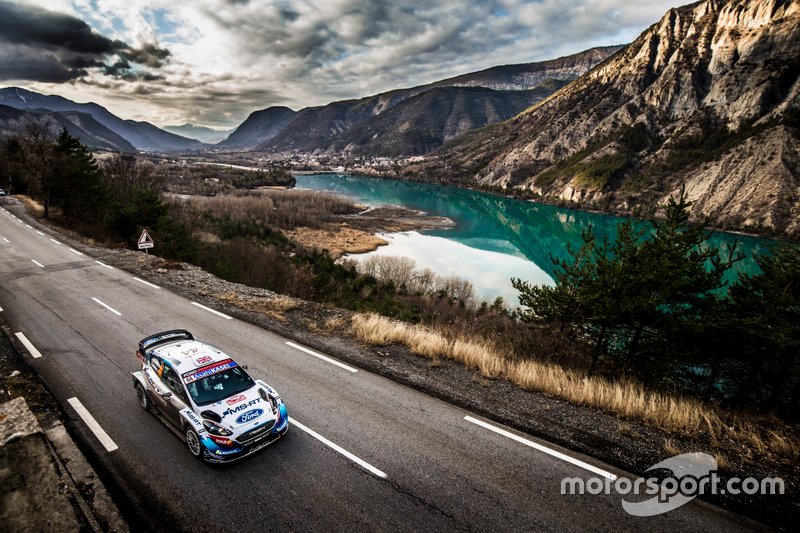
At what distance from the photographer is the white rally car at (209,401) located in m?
6.64

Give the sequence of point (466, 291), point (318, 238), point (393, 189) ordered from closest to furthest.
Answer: point (466, 291)
point (318, 238)
point (393, 189)

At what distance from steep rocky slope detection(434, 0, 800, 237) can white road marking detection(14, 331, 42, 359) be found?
88965 millimetres

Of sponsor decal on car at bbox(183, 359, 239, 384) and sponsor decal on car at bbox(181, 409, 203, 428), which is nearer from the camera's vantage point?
sponsor decal on car at bbox(181, 409, 203, 428)

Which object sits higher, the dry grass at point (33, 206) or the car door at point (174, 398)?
the car door at point (174, 398)

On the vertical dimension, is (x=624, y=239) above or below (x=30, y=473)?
above

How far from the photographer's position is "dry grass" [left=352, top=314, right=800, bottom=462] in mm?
6898

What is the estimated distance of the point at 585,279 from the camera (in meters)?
12.8

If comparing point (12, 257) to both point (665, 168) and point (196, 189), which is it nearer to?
point (196, 189)

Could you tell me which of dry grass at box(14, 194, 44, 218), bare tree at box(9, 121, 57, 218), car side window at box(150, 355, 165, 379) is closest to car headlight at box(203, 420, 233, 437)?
car side window at box(150, 355, 165, 379)

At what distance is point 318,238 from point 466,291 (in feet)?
128

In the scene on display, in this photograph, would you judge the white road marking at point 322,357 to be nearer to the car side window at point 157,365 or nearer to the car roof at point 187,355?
the car roof at point 187,355

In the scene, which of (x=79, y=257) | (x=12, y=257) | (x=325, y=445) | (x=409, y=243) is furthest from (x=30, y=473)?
(x=409, y=243)

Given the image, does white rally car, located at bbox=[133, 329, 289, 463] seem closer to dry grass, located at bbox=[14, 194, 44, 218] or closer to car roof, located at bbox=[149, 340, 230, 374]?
car roof, located at bbox=[149, 340, 230, 374]

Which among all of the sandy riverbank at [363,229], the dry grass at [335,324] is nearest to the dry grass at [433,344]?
the dry grass at [335,324]
